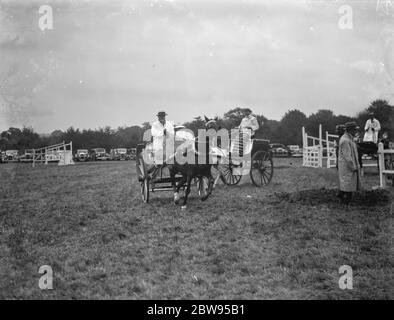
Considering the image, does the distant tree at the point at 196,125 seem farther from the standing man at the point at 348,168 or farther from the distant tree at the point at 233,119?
the standing man at the point at 348,168

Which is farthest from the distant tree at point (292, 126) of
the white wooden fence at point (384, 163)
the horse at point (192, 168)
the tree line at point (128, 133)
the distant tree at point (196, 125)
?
the horse at point (192, 168)

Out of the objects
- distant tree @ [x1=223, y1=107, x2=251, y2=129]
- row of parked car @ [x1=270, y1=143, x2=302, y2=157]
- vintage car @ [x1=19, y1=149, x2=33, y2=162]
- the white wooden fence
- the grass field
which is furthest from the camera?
row of parked car @ [x1=270, y1=143, x2=302, y2=157]

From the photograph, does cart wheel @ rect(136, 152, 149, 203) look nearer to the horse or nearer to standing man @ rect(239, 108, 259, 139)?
the horse

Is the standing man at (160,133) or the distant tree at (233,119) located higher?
the distant tree at (233,119)

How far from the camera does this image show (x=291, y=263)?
15.0ft

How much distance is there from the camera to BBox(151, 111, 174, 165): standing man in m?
8.84

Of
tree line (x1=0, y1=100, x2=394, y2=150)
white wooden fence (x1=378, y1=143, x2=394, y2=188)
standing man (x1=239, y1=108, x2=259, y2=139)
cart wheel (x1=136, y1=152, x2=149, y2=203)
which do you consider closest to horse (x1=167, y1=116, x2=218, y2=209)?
cart wheel (x1=136, y1=152, x2=149, y2=203)

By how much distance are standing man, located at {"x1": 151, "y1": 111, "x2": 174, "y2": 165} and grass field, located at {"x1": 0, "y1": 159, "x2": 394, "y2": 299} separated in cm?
129

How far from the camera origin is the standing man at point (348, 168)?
820cm

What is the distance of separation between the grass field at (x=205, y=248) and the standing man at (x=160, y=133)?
129 cm

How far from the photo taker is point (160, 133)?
9.16 m

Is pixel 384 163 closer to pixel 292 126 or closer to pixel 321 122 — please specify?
pixel 321 122
